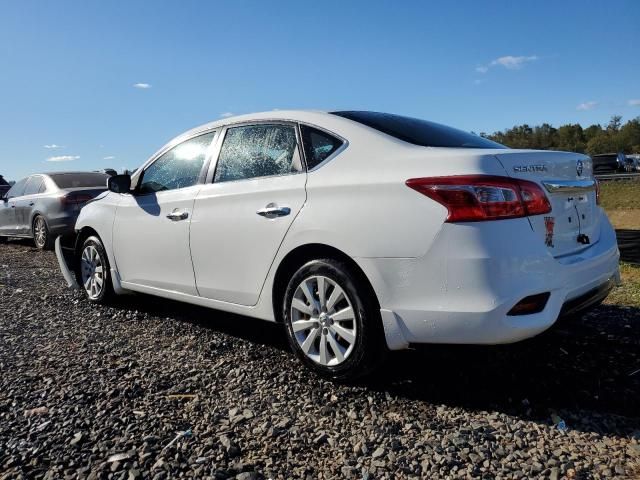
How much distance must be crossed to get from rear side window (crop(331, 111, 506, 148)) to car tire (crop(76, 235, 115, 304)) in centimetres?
278

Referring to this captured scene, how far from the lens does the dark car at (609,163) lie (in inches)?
1422

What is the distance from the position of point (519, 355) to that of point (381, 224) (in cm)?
146

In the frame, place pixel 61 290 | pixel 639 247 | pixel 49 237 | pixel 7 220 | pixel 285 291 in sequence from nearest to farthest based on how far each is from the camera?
pixel 285 291
pixel 61 290
pixel 639 247
pixel 49 237
pixel 7 220

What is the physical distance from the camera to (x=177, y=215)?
402 centimetres

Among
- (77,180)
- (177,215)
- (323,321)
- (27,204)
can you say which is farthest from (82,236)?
(27,204)

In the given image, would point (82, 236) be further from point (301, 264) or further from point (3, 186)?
point (3, 186)

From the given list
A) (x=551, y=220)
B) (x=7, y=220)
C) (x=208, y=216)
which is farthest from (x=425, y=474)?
(x=7, y=220)

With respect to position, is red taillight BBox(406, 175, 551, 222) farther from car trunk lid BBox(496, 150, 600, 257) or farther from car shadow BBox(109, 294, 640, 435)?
car shadow BBox(109, 294, 640, 435)

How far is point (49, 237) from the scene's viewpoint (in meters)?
9.48

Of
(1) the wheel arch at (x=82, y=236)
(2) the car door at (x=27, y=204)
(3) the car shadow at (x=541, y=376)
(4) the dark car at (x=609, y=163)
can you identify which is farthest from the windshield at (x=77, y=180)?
(4) the dark car at (x=609, y=163)

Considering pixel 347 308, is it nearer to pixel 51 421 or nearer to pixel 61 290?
pixel 51 421

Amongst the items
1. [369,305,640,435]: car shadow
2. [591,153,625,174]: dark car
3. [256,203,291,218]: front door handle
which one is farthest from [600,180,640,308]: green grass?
[591,153,625,174]: dark car

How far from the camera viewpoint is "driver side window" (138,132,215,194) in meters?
4.08

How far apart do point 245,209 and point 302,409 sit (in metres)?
1.33
